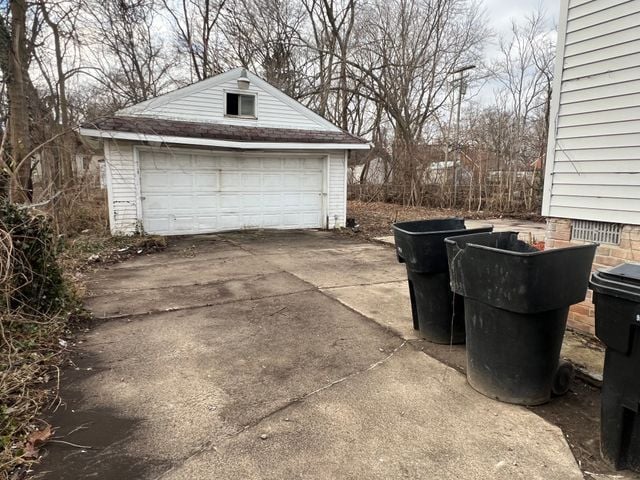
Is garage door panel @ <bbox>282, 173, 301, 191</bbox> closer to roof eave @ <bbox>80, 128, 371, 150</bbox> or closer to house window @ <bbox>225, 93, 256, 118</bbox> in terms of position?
roof eave @ <bbox>80, 128, 371, 150</bbox>

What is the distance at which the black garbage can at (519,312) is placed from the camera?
98.8 inches

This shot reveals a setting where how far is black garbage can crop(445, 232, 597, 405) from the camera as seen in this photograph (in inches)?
98.8

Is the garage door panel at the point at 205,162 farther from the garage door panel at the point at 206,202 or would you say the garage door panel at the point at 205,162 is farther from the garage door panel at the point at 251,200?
the garage door panel at the point at 251,200

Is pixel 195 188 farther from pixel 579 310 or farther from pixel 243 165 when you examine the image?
pixel 579 310

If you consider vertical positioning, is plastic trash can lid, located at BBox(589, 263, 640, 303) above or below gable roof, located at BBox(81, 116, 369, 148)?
below

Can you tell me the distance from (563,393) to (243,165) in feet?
31.8

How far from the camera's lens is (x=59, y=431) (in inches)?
99.3

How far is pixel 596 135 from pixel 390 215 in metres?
11.3

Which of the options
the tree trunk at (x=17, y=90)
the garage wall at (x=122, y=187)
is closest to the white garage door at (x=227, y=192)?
the garage wall at (x=122, y=187)

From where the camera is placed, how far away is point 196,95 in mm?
10789

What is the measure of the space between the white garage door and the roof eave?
579mm

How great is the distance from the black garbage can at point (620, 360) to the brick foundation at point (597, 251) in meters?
1.64

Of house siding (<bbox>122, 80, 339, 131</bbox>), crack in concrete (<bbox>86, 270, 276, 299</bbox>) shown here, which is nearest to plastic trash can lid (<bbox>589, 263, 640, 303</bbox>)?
crack in concrete (<bbox>86, 270, 276, 299</bbox>)

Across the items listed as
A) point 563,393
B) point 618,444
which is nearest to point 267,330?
point 563,393
